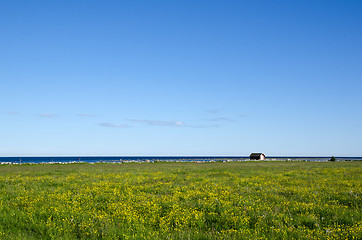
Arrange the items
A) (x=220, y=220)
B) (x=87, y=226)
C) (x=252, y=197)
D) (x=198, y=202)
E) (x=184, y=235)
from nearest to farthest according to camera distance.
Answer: (x=184, y=235) → (x=87, y=226) → (x=220, y=220) → (x=198, y=202) → (x=252, y=197)

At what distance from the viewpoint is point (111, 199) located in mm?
14258

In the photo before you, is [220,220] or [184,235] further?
[220,220]

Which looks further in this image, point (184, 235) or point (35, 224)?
point (35, 224)

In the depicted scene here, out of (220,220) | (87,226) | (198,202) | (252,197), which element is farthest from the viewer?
(252,197)

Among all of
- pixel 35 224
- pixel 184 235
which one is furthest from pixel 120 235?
pixel 35 224

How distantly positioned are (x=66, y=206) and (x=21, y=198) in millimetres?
4082

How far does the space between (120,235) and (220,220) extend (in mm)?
3852

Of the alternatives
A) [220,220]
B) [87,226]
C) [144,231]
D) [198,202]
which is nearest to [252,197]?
[198,202]

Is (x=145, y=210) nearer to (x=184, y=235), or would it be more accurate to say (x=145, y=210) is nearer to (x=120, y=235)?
(x=120, y=235)

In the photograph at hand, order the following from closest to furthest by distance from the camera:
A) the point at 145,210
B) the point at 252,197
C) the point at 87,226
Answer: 1. the point at 87,226
2. the point at 145,210
3. the point at 252,197

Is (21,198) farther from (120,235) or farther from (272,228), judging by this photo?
(272,228)

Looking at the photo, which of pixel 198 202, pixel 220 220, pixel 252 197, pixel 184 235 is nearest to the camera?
pixel 184 235

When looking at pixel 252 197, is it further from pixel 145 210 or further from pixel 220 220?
pixel 145 210

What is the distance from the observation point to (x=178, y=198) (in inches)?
559
